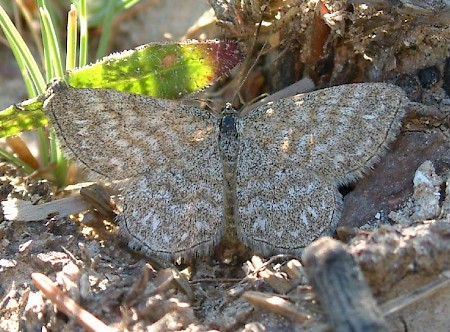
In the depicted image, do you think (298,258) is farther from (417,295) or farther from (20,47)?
(20,47)

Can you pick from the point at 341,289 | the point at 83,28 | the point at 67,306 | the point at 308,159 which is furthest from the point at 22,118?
the point at 341,289

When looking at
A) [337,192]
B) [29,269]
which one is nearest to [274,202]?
[337,192]

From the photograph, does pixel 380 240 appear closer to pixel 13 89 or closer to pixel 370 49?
pixel 370 49

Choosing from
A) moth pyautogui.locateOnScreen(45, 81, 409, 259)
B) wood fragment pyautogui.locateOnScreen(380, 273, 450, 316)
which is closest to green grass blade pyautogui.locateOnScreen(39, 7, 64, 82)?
moth pyautogui.locateOnScreen(45, 81, 409, 259)

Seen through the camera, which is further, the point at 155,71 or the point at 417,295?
the point at 155,71

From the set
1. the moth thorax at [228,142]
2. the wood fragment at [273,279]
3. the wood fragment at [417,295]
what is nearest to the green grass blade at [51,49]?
the moth thorax at [228,142]

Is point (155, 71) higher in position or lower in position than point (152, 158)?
higher
